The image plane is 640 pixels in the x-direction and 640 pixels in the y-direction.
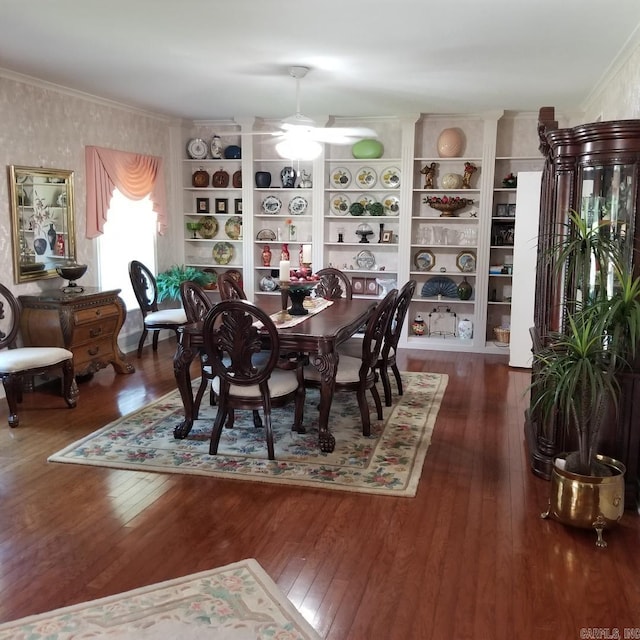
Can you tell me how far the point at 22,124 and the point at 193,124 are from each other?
8.67 feet

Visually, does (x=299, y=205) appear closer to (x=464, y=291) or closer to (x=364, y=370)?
(x=464, y=291)

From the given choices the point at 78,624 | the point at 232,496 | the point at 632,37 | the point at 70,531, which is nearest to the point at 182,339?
the point at 232,496

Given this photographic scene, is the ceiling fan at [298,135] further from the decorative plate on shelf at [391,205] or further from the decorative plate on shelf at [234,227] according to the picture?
the decorative plate on shelf at [234,227]

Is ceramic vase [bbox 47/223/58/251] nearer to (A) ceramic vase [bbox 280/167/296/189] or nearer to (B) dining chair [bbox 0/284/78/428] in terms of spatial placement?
(B) dining chair [bbox 0/284/78/428]

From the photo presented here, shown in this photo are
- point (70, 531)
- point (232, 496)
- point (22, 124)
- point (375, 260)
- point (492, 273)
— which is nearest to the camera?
point (70, 531)

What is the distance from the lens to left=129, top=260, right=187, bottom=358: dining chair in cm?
633

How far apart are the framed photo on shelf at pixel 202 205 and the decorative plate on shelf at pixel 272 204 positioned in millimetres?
713

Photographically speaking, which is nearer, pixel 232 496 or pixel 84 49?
pixel 232 496

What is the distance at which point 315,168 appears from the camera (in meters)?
7.16

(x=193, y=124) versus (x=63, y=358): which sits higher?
(x=193, y=124)

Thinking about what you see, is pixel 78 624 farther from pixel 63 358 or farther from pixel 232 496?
pixel 63 358

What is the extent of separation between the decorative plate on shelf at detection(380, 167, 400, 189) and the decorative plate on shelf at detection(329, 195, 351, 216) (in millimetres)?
467

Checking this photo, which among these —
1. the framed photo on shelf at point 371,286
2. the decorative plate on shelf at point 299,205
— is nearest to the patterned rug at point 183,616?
the framed photo on shelf at point 371,286

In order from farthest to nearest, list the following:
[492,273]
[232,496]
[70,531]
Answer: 1. [492,273]
2. [232,496]
3. [70,531]
